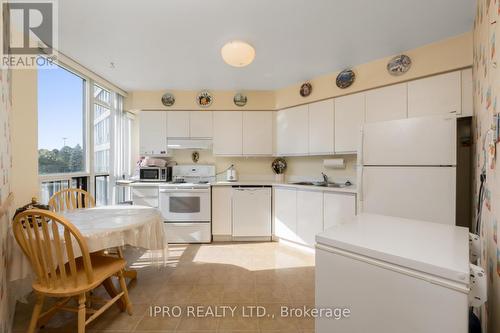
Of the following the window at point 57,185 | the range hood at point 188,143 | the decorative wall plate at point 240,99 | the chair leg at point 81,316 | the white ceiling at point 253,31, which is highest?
the white ceiling at point 253,31

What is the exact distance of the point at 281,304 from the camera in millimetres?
1920

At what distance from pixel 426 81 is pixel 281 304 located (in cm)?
259

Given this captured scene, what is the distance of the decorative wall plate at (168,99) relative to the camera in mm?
3721

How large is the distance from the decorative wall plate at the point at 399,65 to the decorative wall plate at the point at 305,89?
103 cm

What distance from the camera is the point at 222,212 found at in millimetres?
3428

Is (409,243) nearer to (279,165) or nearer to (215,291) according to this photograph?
(215,291)

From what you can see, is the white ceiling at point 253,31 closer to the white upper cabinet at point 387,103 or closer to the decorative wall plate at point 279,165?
the white upper cabinet at point 387,103

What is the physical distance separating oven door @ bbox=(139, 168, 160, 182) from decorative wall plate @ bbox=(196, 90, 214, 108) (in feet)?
4.22

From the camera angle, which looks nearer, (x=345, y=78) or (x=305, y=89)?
(x=345, y=78)

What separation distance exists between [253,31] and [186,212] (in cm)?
252

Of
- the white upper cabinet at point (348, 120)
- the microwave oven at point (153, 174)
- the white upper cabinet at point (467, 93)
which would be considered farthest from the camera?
the microwave oven at point (153, 174)

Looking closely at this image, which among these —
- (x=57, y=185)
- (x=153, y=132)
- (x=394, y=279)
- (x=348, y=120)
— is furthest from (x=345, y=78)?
(x=57, y=185)

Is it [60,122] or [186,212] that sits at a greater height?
[60,122]

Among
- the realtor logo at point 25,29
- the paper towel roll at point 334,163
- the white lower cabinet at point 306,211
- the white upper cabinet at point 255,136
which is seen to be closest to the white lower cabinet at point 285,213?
the white lower cabinet at point 306,211
